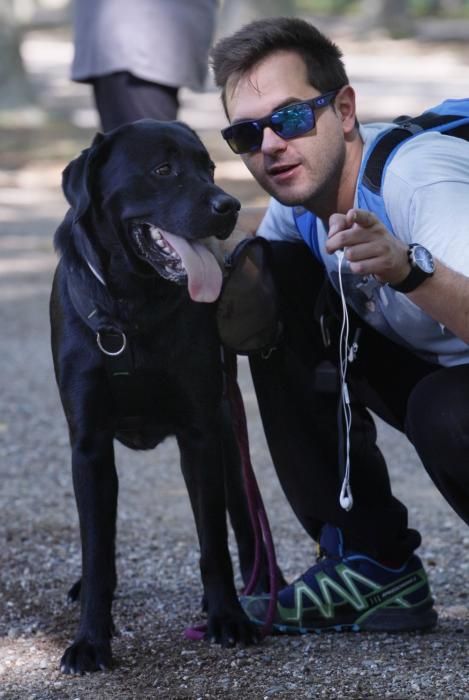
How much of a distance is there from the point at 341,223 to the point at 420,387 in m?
0.63

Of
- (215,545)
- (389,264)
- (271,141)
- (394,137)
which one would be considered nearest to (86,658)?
→ (215,545)

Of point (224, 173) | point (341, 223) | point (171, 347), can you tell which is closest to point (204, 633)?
point (171, 347)

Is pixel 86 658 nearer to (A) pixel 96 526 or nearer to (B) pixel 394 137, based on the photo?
(A) pixel 96 526

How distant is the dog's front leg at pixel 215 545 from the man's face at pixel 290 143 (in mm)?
680

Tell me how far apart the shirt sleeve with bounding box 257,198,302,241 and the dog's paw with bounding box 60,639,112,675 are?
1.27m

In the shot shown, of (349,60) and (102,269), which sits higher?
(102,269)

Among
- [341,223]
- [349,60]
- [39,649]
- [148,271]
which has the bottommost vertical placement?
[349,60]

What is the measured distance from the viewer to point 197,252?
3.31m

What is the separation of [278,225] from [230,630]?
3.83 feet

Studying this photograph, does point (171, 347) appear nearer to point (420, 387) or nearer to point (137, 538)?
point (420, 387)

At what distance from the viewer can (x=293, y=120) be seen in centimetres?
327

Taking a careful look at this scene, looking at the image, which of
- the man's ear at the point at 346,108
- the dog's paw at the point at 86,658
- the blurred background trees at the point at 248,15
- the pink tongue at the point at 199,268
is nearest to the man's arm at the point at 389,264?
the pink tongue at the point at 199,268

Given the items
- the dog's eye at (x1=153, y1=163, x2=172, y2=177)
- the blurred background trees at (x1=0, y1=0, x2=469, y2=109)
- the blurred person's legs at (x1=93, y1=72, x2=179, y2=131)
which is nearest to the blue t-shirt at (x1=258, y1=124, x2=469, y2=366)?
the dog's eye at (x1=153, y1=163, x2=172, y2=177)

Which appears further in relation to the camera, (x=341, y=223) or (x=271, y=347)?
(x=271, y=347)
